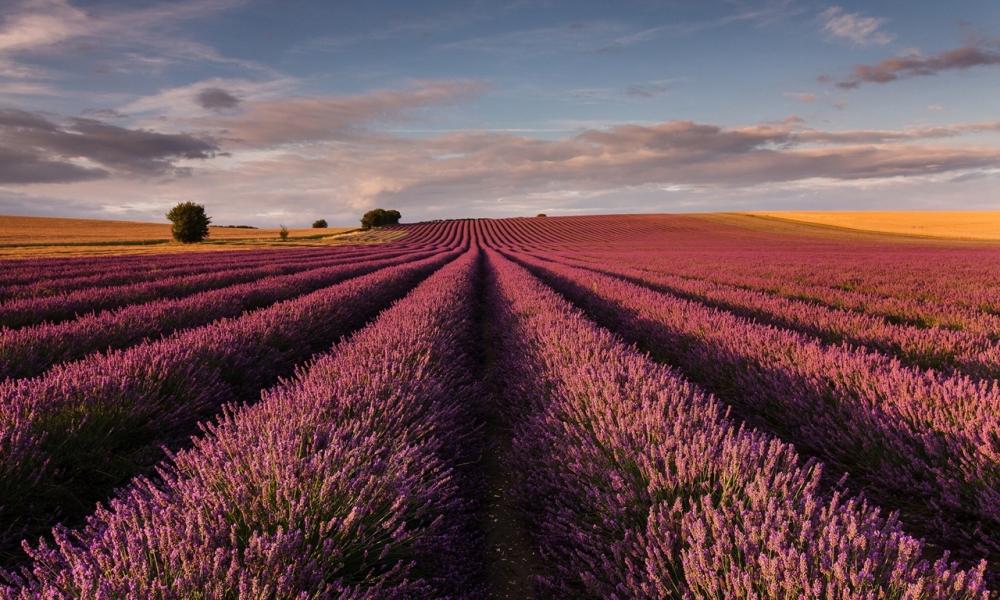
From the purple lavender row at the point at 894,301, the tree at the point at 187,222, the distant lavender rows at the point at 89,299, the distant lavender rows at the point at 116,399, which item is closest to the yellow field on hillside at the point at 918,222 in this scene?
the purple lavender row at the point at 894,301

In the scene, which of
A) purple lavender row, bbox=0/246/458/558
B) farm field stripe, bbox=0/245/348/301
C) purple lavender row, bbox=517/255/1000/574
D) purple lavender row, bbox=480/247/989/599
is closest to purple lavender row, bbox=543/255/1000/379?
purple lavender row, bbox=517/255/1000/574

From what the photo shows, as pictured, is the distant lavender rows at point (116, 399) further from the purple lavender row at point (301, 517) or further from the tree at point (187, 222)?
the tree at point (187, 222)

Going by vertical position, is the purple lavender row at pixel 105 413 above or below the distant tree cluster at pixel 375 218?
below

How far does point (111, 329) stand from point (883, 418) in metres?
7.74

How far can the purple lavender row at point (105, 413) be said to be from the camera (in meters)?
2.54

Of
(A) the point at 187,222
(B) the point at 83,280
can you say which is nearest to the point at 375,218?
(A) the point at 187,222

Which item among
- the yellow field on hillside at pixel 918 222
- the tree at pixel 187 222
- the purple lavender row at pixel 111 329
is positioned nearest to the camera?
the purple lavender row at pixel 111 329

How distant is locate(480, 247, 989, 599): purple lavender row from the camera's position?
1391 millimetres

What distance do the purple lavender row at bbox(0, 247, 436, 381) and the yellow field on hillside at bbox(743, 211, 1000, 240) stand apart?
2331 inches

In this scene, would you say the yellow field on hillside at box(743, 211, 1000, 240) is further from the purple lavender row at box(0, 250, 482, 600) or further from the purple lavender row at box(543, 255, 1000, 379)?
the purple lavender row at box(0, 250, 482, 600)

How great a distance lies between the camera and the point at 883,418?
3084mm

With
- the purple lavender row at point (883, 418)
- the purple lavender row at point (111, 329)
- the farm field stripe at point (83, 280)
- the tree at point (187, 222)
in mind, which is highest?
the tree at point (187, 222)

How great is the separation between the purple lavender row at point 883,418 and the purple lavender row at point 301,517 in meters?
2.60

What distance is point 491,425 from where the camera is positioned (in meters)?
4.28
